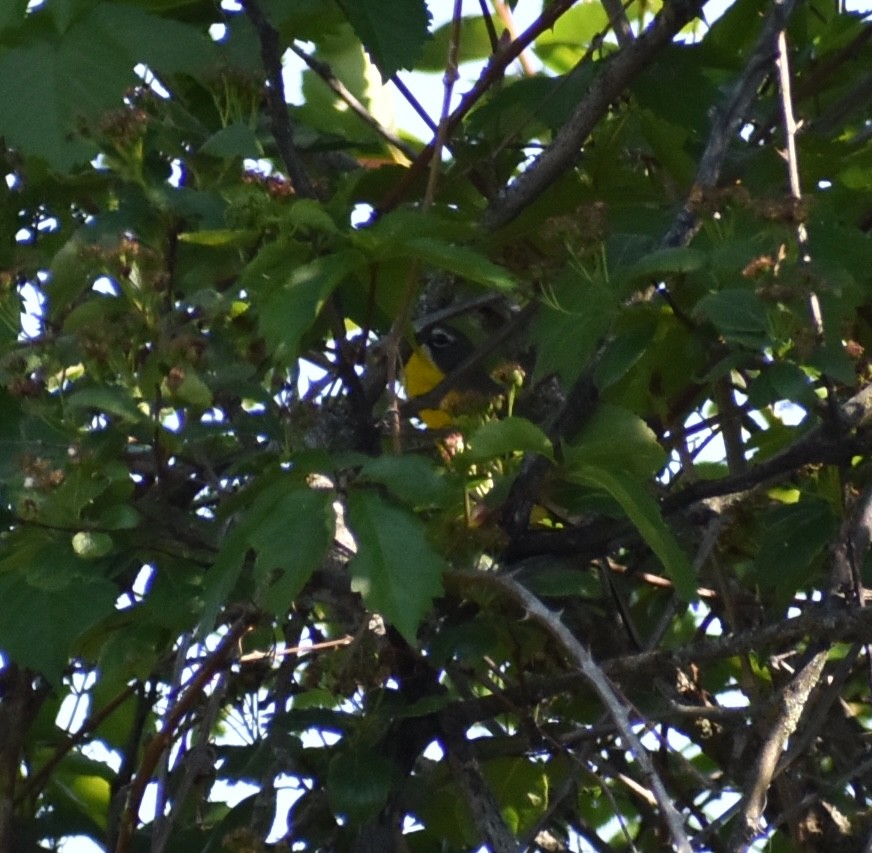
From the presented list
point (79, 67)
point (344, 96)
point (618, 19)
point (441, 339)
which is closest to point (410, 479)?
point (79, 67)

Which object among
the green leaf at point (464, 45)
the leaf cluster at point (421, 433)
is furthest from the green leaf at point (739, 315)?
the green leaf at point (464, 45)

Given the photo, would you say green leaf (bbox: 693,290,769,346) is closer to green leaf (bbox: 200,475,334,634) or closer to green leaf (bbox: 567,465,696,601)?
green leaf (bbox: 567,465,696,601)

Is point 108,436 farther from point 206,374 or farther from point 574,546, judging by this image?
point 574,546

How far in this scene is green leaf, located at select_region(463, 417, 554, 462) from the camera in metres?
1.59

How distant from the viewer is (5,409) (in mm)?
1909

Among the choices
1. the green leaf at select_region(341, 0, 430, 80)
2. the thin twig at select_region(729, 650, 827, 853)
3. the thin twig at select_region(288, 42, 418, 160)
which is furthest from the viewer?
the thin twig at select_region(288, 42, 418, 160)

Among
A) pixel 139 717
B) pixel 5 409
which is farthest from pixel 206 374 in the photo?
pixel 139 717

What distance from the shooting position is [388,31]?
1.83 metres

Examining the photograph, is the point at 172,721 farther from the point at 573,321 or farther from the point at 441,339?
the point at 441,339

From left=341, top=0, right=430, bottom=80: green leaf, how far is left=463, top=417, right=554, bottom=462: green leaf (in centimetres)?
51

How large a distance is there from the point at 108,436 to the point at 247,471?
0.71 ft

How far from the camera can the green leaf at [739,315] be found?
61.5 inches

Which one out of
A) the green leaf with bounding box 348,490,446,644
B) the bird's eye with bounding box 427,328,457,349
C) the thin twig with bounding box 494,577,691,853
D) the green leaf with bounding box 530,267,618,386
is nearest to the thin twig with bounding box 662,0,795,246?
the green leaf with bounding box 530,267,618,386

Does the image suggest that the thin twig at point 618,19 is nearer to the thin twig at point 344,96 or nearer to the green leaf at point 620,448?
the thin twig at point 344,96
